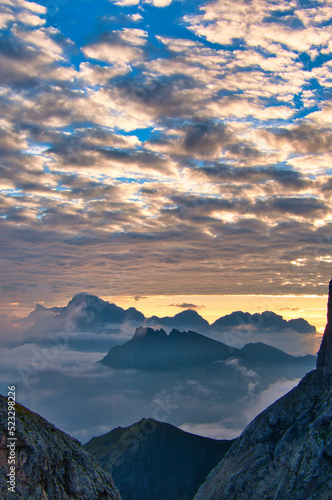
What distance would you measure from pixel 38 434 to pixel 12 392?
26.1 ft

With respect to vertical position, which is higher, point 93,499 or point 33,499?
point 33,499

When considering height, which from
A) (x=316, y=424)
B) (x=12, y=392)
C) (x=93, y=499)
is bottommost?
(x=316, y=424)

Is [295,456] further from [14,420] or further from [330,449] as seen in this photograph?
[14,420]

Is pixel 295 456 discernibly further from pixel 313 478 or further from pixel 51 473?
pixel 51 473

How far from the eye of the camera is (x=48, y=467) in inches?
2234

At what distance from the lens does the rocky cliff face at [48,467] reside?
51.3 m

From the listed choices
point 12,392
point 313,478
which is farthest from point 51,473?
point 313,478

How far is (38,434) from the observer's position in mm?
59594

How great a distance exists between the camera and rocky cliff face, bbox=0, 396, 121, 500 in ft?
168

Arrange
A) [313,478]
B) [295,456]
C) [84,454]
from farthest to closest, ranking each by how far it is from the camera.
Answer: [295,456] → [313,478] → [84,454]

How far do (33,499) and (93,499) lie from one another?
42.2 ft

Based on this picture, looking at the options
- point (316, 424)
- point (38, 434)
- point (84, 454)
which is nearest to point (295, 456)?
point (316, 424)

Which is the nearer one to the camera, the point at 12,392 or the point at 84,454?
the point at 12,392

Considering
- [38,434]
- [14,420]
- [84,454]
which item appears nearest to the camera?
[14,420]
